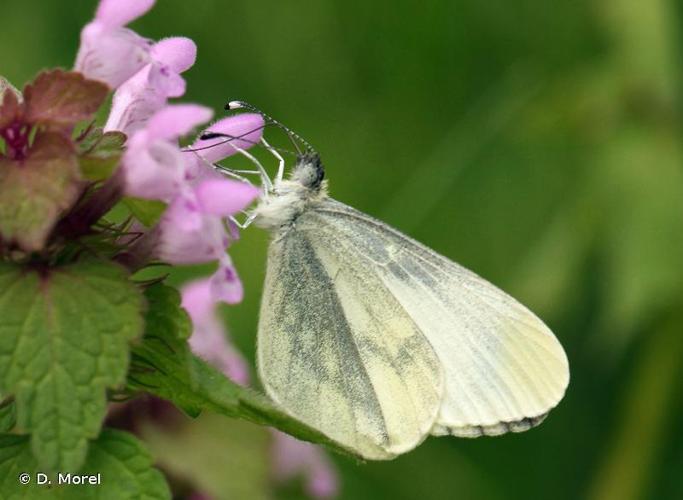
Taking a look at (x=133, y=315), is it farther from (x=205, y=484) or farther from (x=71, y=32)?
(x=71, y=32)

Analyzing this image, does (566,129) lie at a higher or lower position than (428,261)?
higher

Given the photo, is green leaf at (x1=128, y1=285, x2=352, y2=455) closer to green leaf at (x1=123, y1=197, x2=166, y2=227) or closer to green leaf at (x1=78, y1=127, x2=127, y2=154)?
green leaf at (x1=123, y1=197, x2=166, y2=227)

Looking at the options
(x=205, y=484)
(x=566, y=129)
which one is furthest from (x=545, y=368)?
(x=566, y=129)

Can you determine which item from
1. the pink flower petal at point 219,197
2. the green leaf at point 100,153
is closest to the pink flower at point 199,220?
the pink flower petal at point 219,197

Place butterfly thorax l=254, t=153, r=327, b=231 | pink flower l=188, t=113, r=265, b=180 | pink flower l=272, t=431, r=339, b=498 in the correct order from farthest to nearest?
pink flower l=272, t=431, r=339, b=498 < butterfly thorax l=254, t=153, r=327, b=231 < pink flower l=188, t=113, r=265, b=180

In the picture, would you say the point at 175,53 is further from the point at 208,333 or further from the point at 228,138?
the point at 208,333

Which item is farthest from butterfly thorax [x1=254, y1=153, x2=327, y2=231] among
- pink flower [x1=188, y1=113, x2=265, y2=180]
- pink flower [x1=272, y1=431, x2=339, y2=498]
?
pink flower [x1=272, y1=431, x2=339, y2=498]

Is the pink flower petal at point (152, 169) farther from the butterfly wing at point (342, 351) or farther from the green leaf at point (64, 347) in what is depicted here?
the butterfly wing at point (342, 351)
